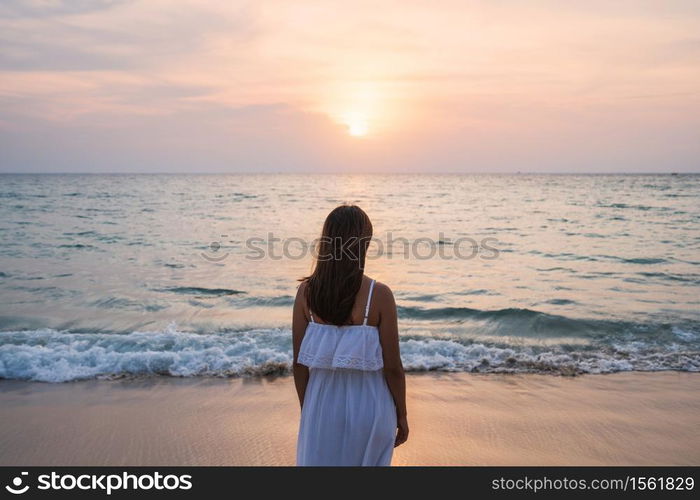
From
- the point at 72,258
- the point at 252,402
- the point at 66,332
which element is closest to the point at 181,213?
the point at 72,258

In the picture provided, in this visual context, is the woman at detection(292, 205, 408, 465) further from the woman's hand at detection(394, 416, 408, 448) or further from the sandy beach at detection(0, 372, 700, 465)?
the sandy beach at detection(0, 372, 700, 465)

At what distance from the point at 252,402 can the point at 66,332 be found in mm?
4356

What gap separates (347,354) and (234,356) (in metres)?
5.30

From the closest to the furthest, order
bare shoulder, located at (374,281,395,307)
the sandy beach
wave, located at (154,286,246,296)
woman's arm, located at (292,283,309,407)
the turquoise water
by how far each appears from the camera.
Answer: bare shoulder, located at (374,281,395,307) < woman's arm, located at (292,283,309,407) < the sandy beach < the turquoise water < wave, located at (154,286,246,296)

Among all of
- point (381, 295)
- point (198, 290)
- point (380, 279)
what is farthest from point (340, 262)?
point (380, 279)

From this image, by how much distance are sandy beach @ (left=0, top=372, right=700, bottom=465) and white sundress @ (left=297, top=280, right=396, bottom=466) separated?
203 cm

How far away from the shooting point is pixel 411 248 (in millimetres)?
17812

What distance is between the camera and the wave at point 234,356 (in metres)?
6.82

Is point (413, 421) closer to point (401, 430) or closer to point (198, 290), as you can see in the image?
point (401, 430)

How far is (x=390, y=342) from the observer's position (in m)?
2.58

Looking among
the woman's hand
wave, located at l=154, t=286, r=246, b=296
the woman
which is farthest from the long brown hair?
wave, located at l=154, t=286, r=246, b=296

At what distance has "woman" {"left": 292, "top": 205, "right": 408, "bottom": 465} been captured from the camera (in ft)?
8.17

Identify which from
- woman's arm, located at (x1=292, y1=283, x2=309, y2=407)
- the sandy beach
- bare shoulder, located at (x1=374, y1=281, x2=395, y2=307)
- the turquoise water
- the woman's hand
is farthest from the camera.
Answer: the turquoise water
